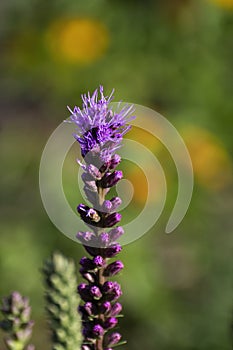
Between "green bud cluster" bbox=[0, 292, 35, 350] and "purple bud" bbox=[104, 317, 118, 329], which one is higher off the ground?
"green bud cluster" bbox=[0, 292, 35, 350]

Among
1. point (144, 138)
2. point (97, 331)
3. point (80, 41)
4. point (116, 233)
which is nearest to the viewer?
point (97, 331)

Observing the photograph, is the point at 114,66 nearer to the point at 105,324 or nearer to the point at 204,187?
the point at 204,187

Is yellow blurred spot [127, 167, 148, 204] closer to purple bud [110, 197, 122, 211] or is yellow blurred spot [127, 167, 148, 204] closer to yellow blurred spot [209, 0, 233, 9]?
yellow blurred spot [209, 0, 233, 9]

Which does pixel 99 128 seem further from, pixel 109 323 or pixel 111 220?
pixel 109 323

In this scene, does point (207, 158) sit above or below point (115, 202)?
above

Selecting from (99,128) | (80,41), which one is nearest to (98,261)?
(99,128)

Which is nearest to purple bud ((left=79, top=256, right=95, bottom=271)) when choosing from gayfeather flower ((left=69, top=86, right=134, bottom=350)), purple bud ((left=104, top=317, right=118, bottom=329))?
gayfeather flower ((left=69, top=86, right=134, bottom=350))
